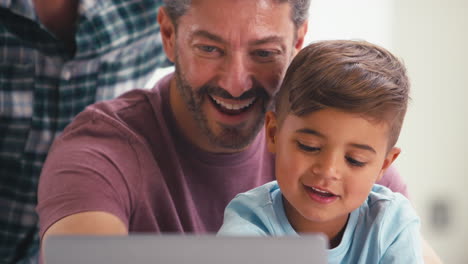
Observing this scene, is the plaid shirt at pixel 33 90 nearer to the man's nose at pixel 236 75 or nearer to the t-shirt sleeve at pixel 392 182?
the man's nose at pixel 236 75

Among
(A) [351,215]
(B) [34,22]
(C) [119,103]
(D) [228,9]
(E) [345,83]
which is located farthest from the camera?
(B) [34,22]

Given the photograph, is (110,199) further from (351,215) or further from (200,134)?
(351,215)

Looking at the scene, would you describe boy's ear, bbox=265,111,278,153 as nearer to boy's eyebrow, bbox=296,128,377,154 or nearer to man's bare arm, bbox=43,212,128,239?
boy's eyebrow, bbox=296,128,377,154

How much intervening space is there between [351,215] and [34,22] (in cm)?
100

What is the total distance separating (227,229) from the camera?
3.72ft

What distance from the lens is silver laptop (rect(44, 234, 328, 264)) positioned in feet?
2.30

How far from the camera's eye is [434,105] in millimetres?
2939

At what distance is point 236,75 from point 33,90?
0.69 metres

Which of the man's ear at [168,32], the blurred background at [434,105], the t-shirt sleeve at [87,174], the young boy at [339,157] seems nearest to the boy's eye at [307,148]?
the young boy at [339,157]

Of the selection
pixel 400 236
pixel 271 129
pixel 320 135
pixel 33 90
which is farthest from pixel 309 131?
pixel 33 90

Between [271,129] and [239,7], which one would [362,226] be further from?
[239,7]

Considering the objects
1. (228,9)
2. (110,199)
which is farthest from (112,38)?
(110,199)

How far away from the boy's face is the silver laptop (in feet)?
1.28

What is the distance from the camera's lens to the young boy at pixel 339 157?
1.10 m
